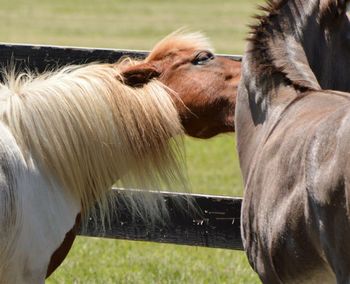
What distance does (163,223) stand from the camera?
5859 millimetres

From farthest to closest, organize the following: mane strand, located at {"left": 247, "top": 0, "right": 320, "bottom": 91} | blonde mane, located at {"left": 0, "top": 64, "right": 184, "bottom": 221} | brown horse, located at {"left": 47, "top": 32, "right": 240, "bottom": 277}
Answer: brown horse, located at {"left": 47, "top": 32, "right": 240, "bottom": 277} < blonde mane, located at {"left": 0, "top": 64, "right": 184, "bottom": 221} < mane strand, located at {"left": 247, "top": 0, "right": 320, "bottom": 91}

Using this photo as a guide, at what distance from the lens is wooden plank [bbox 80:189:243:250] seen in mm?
5910

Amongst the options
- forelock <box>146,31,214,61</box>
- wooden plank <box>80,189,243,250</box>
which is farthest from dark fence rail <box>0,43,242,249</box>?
forelock <box>146,31,214,61</box>

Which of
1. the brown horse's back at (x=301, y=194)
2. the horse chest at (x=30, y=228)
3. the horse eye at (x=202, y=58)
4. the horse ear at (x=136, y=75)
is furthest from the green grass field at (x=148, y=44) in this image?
the horse chest at (x=30, y=228)

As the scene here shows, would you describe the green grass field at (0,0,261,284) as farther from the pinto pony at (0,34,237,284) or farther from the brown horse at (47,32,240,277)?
the pinto pony at (0,34,237,284)

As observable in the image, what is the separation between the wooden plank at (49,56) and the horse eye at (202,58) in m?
0.97

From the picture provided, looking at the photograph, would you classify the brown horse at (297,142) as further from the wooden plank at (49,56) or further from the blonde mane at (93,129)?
the wooden plank at (49,56)

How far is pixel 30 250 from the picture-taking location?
4.42 meters

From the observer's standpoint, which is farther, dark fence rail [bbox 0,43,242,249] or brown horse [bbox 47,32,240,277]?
dark fence rail [bbox 0,43,242,249]

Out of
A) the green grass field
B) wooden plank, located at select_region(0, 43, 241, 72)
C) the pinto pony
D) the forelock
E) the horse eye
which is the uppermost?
the forelock

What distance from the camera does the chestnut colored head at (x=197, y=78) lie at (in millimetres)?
5211

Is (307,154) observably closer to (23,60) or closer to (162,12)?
(23,60)

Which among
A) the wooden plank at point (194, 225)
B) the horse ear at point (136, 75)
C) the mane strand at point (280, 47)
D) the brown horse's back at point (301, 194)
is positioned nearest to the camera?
the brown horse's back at point (301, 194)

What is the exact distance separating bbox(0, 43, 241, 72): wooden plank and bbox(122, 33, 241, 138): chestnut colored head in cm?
90
